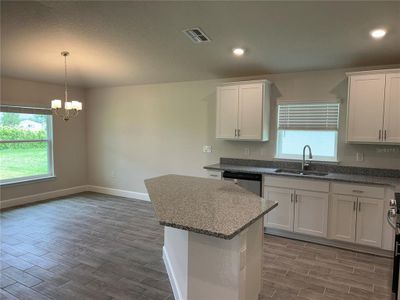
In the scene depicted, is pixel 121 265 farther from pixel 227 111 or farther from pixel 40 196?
pixel 40 196

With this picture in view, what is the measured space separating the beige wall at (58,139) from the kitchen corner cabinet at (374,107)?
18.1 ft

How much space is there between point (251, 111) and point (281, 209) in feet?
5.03

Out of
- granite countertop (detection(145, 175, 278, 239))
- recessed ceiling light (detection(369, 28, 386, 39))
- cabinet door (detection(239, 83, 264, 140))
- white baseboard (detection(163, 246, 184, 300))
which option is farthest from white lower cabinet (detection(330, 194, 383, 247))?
white baseboard (detection(163, 246, 184, 300))

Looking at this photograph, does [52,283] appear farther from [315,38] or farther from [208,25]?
[315,38]

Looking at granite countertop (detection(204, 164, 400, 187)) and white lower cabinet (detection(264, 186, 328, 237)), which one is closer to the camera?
granite countertop (detection(204, 164, 400, 187))

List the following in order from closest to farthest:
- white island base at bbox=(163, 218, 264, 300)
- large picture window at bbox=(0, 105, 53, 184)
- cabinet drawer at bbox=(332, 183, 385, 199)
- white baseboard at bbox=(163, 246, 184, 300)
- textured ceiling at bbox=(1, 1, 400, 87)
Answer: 1. white island base at bbox=(163, 218, 264, 300)
2. white baseboard at bbox=(163, 246, 184, 300)
3. textured ceiling at bbox=(1, 1, 400, 87)
4. cabinet drawer at bbox=(332, 183, 385, 199)
5. large picture window at bbox=(0, 105, 53, 184)

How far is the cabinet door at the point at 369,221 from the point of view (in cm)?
342

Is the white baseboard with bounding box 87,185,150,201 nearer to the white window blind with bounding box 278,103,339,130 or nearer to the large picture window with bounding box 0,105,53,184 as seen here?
the large picture window with bounding box 0,105,53,184

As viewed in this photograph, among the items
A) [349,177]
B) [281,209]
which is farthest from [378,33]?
[281,209]

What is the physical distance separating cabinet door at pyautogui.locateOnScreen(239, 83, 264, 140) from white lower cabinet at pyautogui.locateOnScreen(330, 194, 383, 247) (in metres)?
1.45

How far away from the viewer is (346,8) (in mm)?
2740

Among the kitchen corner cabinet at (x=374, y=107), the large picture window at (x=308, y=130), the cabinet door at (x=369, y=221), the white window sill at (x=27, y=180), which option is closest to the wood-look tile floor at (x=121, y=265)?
the cabinet door at (x=369, y=221)

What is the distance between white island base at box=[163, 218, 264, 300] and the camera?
181cm

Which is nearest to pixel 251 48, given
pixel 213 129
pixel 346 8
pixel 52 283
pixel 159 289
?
pixel 346 8
